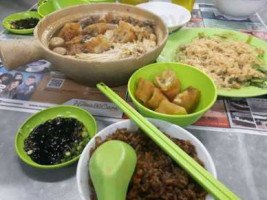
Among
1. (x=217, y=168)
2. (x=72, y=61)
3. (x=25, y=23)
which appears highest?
(x=72, y=61)

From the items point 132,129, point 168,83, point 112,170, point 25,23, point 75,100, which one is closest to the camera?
point 112,170

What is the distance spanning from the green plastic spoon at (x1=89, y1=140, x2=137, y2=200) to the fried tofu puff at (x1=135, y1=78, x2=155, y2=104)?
232 mm

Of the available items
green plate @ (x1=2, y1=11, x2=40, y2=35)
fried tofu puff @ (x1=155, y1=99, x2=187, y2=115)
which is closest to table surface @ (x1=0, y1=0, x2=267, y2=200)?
fried tofu puff @ (x1=155, y1=99, x2=187, y2=115)

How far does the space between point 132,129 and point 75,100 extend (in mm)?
319

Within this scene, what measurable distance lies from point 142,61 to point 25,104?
1.42 feet

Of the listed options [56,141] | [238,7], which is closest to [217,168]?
[56,141]

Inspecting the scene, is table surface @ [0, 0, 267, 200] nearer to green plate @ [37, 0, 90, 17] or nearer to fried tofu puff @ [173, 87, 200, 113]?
fried tofu puff @ [173, 87, 200, 113]

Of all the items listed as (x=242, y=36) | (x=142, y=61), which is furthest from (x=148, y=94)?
(x=242, y=36)

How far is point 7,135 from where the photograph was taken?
76 centimetres

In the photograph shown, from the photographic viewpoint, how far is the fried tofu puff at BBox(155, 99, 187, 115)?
2.22 feet

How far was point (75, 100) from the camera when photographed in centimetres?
89

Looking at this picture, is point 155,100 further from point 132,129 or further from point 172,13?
point 172,13

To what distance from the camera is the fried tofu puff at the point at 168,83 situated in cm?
76

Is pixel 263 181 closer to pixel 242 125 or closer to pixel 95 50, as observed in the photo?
pixel 242 125
